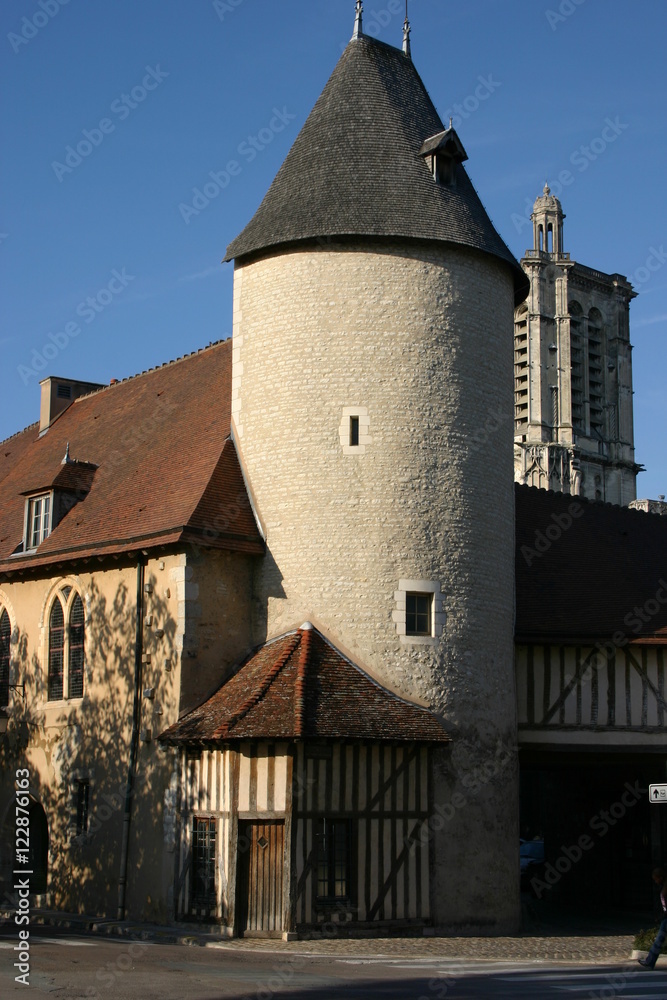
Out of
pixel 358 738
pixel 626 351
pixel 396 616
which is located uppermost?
pixel 626 351

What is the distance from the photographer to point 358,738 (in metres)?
16.2

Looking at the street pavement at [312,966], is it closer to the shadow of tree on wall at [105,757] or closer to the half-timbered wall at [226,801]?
the half-timbered wall at [226,801]

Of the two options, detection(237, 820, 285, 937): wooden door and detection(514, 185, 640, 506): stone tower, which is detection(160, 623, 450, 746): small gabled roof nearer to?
detection(237, 820, 285, 937): wooden door

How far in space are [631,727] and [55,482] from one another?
383 inches

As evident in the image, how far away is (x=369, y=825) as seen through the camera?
16.6 metres

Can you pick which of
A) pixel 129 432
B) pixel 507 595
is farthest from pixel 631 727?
pixel 129 432

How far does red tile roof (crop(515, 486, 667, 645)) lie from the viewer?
1992cm

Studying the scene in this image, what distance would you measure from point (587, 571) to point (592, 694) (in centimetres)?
259

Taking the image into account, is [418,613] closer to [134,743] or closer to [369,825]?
[369,825]

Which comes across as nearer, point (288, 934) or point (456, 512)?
point (288, 934)

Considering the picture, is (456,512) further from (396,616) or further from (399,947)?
(399,947)
